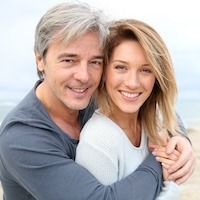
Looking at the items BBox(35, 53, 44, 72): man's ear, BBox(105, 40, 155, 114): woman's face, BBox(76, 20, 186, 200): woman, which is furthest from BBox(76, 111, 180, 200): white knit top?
BBox(35, 53, 44, 72): man's ear

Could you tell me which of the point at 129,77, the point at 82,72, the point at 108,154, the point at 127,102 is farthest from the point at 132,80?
the point at 108,154

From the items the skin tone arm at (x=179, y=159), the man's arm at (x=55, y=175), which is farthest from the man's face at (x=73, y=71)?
the skin tone arm at (x=179, y=159)

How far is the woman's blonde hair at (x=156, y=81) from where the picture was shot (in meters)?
2.78

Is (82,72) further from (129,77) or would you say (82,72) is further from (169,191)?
(169,191)

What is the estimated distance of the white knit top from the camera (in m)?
2.58

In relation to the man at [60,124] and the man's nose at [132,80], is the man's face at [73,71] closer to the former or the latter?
the man at [60,124]

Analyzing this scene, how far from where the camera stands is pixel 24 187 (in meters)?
2.79

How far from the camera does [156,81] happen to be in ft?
9.80

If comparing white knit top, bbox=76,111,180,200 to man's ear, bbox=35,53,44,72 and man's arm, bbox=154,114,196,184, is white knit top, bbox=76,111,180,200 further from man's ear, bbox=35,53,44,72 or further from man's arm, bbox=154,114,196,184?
man's ear, bbox=35,53,44,72

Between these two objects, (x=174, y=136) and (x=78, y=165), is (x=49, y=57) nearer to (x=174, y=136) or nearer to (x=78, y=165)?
(x=78, y=165)

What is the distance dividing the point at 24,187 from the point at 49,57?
0.82 meters

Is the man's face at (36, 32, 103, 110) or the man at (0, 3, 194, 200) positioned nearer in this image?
the man at (0, 3, 194, 200)

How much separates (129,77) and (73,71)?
357mm

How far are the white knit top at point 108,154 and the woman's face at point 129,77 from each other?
0.17 meters
